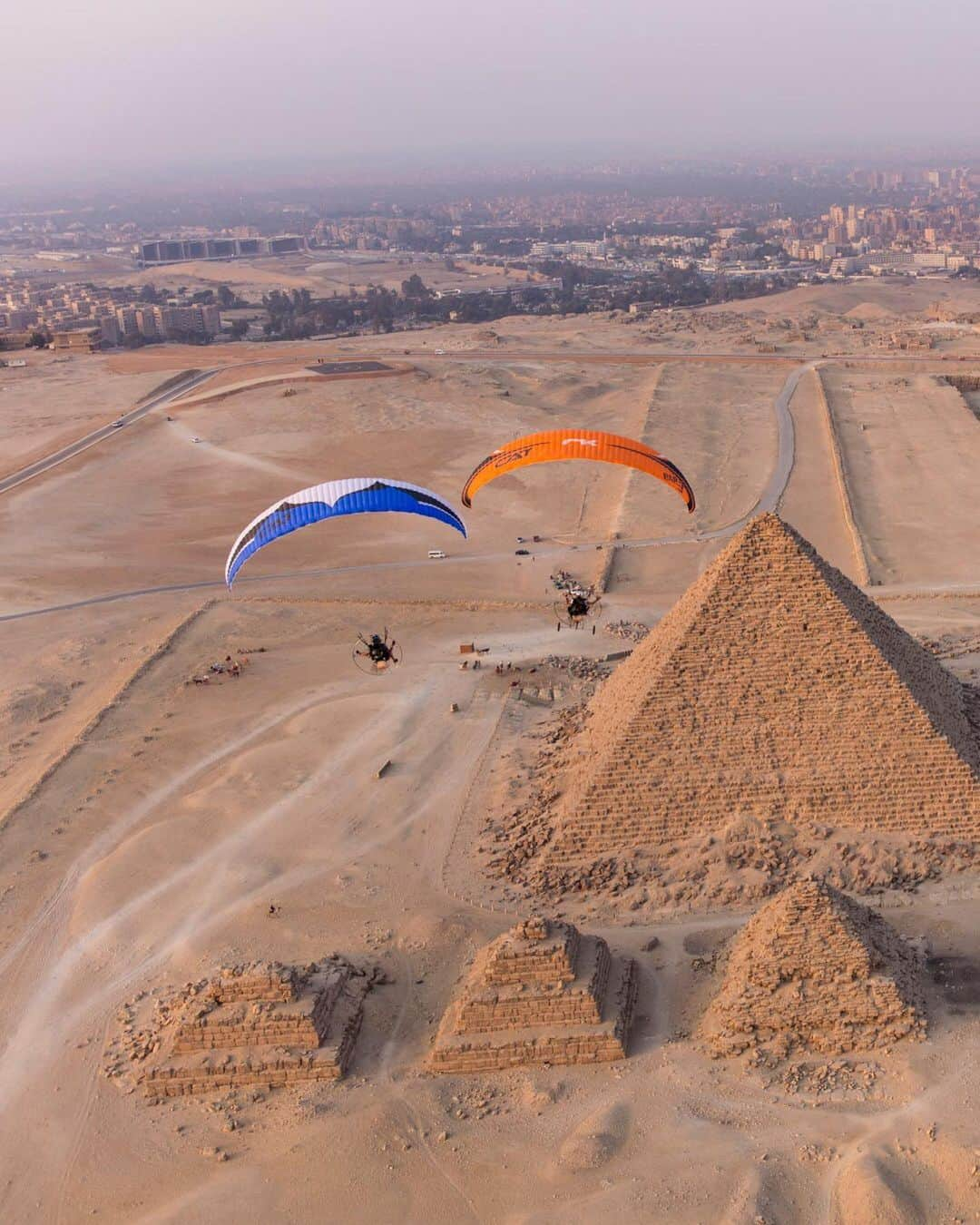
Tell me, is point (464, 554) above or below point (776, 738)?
below

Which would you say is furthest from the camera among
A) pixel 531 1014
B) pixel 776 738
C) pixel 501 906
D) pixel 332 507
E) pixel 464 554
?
pixel 464 554

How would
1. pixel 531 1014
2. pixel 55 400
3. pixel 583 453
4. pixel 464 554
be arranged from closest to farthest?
pixel 531 1014 < pixel 583 453 < pixel 464 554 < pixel 55 400

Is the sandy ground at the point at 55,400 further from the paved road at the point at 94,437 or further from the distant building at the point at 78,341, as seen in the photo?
the distant building at the point at 78,341

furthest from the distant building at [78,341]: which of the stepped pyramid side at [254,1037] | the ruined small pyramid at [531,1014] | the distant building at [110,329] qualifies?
the ruined small pyramid at [531,1014]

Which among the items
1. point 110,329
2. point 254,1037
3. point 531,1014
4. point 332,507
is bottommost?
point 110,329

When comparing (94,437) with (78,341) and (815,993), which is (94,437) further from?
(815,993)

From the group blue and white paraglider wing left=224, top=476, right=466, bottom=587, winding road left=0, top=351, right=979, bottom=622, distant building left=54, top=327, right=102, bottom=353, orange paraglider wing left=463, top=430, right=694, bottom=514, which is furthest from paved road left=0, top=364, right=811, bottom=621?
distant building left=54, top=327, right=102, bottom=353

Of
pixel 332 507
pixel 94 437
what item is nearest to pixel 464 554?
pixel 332 507
